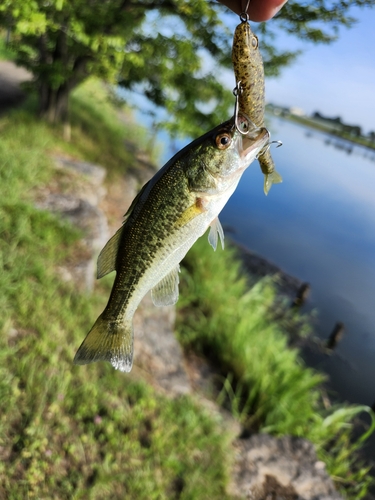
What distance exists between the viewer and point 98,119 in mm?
14797

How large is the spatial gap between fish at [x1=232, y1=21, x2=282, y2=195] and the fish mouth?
0.20 metres

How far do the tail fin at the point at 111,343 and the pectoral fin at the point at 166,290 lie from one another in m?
0.18

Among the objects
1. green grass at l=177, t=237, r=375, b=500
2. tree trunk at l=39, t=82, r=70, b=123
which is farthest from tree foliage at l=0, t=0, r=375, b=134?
green grass at l=177, t=237, r=375, b=500

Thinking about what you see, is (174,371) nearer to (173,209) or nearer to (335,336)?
(173,209)

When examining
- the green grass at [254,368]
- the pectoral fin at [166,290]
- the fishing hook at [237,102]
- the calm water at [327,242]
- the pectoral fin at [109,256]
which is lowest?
the calm water at [327,242]

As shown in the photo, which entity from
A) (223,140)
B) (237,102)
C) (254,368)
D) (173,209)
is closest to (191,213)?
(173,209)

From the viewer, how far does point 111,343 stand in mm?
1829

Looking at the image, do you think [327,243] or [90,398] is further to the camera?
[327,243]

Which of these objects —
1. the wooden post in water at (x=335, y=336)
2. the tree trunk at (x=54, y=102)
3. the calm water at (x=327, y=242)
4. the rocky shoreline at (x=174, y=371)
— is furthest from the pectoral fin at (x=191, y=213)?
the tree trunk at (x=54, y=102)

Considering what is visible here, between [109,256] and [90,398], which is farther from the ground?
[109,256]

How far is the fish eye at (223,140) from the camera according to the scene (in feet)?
5.57

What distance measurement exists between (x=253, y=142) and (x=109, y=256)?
0.80m

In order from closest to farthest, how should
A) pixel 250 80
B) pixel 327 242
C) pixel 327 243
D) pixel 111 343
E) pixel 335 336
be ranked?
pixel 111 343, pixel 250 80, pixel 335 336, pixel 327 243, pixel 327 242

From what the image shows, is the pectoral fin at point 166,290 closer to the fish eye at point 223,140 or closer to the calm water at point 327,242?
the fish eye at point 223,140
